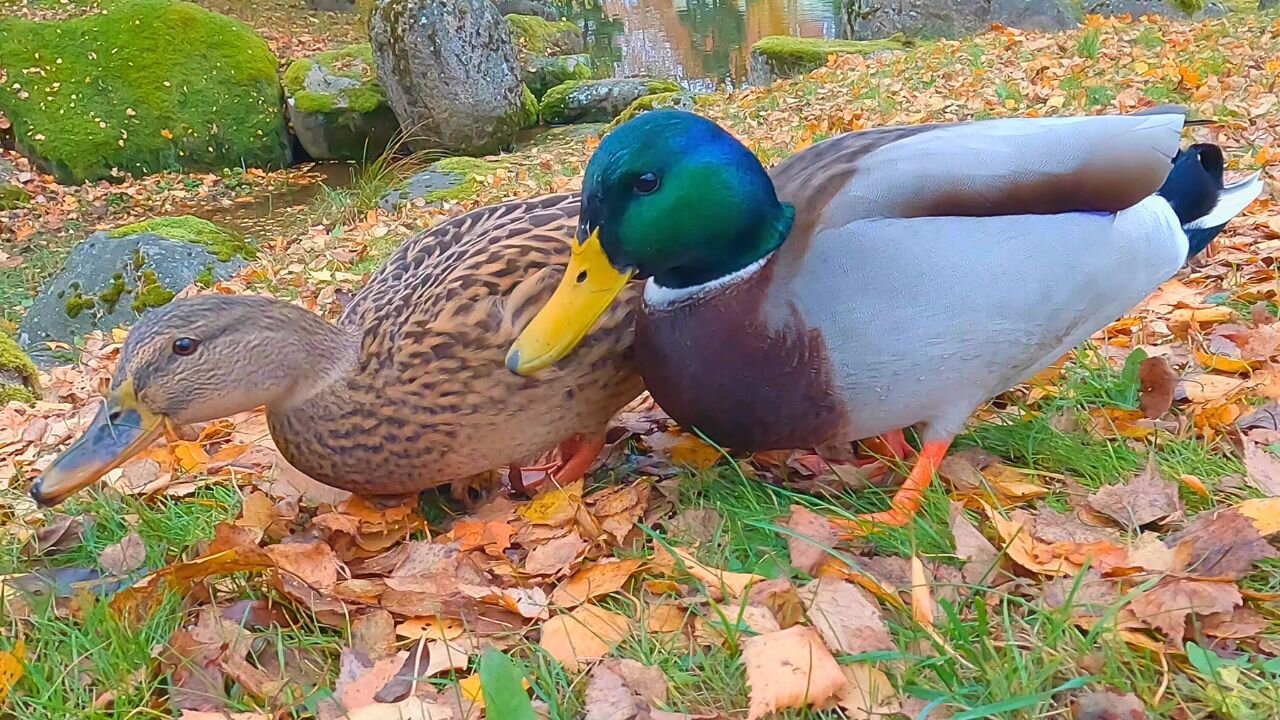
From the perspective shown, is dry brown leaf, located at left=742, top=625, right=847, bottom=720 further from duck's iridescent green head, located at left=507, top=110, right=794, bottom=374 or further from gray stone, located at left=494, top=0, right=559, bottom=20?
gray stone, located at left=494, top=0, right=559, bottom=20

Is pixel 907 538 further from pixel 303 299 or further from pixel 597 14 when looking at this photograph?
pixel 597 14

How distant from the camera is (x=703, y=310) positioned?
1.86m

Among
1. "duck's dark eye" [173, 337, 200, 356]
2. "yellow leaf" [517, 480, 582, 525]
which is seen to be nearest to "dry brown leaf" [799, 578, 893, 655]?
"yellow leaf" [517, 480, 582, 525]

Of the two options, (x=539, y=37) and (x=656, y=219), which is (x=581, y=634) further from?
(x=539, y=37)

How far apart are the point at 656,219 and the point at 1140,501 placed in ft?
3.21

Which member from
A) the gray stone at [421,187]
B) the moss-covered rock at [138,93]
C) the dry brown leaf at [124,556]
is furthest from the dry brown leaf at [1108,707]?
the moss-covered rock at [138,93]

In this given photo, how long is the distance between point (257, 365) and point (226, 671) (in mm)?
570

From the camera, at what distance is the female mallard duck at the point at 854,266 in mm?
1793

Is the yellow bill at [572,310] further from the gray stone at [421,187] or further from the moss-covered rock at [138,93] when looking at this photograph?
the moss-covered rock at [138,93]

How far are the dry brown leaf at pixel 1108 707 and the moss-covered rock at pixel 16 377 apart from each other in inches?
138

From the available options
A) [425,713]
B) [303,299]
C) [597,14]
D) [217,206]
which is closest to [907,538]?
[425,713]

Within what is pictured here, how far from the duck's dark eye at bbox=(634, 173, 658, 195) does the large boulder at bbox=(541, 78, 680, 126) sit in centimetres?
967

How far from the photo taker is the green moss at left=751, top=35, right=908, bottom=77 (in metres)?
10.3

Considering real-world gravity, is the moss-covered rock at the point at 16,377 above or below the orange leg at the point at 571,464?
below
